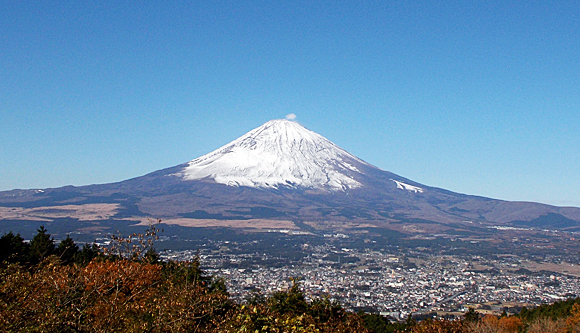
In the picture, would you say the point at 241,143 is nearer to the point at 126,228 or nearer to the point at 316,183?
the point at 316,183

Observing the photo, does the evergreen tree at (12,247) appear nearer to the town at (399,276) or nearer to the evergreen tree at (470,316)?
the town at (399,276)

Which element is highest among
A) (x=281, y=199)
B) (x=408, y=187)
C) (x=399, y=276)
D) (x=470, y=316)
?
(x=408, y=187)

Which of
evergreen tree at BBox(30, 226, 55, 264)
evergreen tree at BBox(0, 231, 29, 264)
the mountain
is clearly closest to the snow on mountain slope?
the mountain

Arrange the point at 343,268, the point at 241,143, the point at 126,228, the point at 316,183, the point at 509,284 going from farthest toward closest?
the point at 241,143 < the point at 316,183 < the point at 126,228 < the point at 343,268 < the point at 509,284

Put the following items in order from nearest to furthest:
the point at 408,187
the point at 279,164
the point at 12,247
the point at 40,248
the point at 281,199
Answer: the point at 40,248, the point at 12,247, the point at 281,199, the point at 279,164, the point at 408,187

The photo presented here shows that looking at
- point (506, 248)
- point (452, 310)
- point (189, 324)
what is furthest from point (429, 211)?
point (189, 324)

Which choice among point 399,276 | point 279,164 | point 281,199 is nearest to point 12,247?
point 399,276

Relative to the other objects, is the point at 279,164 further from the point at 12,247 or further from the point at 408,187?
the point at 12,247

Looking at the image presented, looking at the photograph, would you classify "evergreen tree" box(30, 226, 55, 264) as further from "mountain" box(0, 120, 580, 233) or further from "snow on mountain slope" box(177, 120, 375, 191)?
"snow on mountain slope" box(177, 120, 375, 191)
